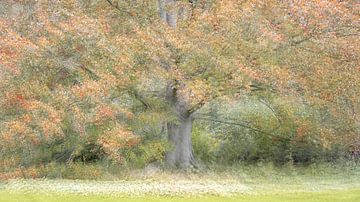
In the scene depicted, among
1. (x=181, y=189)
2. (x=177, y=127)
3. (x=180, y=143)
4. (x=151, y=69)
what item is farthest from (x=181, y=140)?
(x=181, y=189)

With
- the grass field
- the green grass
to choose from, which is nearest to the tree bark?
the grass field

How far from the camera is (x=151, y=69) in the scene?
1541 cm

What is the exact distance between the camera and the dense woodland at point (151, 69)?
14.6 meters

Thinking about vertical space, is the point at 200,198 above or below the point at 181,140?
below

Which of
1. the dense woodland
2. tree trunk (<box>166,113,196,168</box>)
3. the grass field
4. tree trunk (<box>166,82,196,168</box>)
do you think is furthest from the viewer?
tree trunk (<box>166,113,196,168</box>)

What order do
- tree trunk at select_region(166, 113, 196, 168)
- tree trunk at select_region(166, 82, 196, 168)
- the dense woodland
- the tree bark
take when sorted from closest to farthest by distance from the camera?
the dense woodland
the tree bark
tree trunk at select_region(166, 82, 196, 168)
tree trunk at select_region(166, 113, 196, 168)

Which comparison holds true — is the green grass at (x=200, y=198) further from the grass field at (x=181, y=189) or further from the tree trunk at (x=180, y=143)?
the tree trunk at (x=180, y=143)

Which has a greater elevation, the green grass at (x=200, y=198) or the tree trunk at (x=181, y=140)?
the tree trunk at (x=181, y=140)

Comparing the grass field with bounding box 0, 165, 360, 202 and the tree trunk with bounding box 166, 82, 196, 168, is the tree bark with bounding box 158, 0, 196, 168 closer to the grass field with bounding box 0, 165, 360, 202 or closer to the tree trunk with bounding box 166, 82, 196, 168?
the tree trunk with bounding box 166, 82, 196, 168

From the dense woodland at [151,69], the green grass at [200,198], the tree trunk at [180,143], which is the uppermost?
the dense woodland at [151,69]

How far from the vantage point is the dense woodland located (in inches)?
573

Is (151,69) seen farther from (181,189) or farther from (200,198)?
(200,198)

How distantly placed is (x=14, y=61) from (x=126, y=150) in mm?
3927

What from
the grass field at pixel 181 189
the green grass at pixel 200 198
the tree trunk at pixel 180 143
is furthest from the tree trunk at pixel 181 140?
the green grass at pixel 200 198
